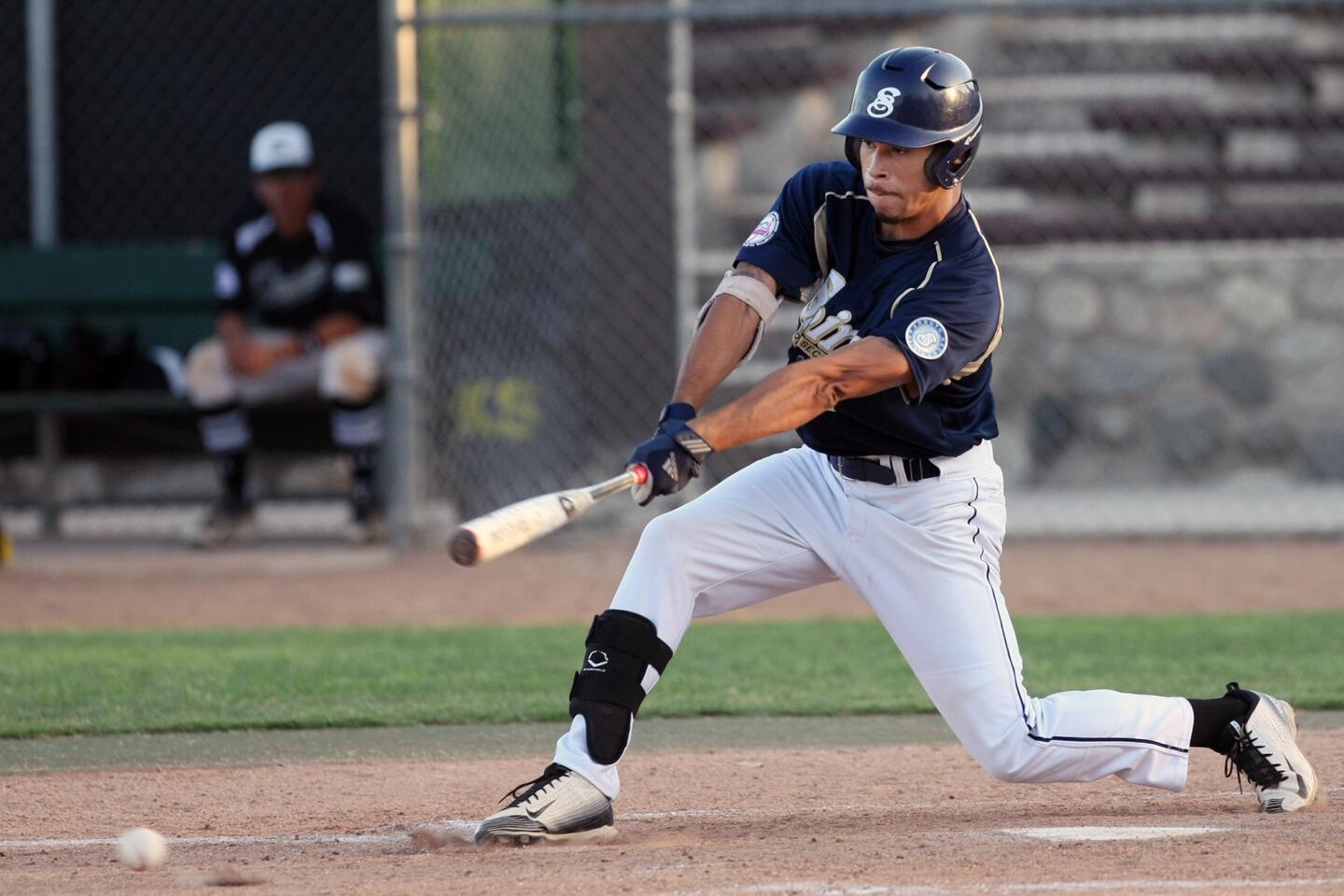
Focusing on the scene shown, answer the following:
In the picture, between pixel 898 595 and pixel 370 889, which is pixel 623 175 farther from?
pixel 370 889

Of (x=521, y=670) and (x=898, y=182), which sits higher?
(x=898, y=182)

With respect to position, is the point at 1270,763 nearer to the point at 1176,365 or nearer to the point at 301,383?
the point at 301,383

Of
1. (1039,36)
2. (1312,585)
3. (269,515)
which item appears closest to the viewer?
(1312,585)

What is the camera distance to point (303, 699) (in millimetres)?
5332

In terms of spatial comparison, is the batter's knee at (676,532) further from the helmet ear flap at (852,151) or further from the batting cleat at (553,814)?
the helmet ear flap at (852,151)

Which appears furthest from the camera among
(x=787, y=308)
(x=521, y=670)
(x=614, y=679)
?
Result: (x=787, y=308)

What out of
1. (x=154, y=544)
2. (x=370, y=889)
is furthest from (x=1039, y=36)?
(x=370, y=889)

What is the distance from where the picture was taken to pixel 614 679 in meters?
3.61

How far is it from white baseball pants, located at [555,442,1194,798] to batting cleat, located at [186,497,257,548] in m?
5.26

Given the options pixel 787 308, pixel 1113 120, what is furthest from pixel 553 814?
pixel 1113 120

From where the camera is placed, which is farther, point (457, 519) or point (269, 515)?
point (269, 515)

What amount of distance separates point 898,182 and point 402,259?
5043mm

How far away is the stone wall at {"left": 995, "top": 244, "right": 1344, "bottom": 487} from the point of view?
9906mm

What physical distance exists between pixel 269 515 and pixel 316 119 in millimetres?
2244
